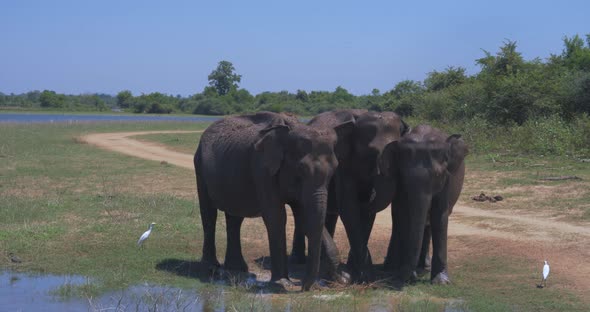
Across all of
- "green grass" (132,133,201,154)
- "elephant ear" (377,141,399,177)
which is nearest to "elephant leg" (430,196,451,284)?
"elephant ear" (377,141,399,177)

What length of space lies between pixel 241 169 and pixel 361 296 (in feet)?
7.43

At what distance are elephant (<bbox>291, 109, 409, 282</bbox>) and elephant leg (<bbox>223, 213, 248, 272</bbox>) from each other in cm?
159

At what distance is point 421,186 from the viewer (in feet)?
32.1

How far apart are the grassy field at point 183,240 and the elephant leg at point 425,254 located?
391mm

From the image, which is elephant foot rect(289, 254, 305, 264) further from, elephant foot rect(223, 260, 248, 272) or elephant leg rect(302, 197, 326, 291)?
elephant leg rect(302, 197, 326, 291)

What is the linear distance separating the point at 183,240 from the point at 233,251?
200cm

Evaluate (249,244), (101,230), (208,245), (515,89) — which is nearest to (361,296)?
(208,245)

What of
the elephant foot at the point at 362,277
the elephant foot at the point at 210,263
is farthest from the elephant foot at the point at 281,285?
the elephant foot at the point at 210,263

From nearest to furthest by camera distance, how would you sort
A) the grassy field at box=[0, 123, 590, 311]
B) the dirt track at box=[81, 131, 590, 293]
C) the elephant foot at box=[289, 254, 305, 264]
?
the grassy field at box=[0, 123, 590, 311]
the dirt track at box=[81, 131, 590, 293]
the elephant foot at box=[289, 254, 305, 264]

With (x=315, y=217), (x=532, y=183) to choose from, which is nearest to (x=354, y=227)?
(x=315, y=217)

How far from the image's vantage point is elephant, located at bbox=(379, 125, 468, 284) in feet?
32.2

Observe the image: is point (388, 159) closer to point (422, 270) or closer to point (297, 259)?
point (422, 270)

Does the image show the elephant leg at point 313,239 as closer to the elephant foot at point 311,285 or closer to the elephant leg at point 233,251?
the elephant foot at point 311,285

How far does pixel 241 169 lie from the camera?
10703mm
